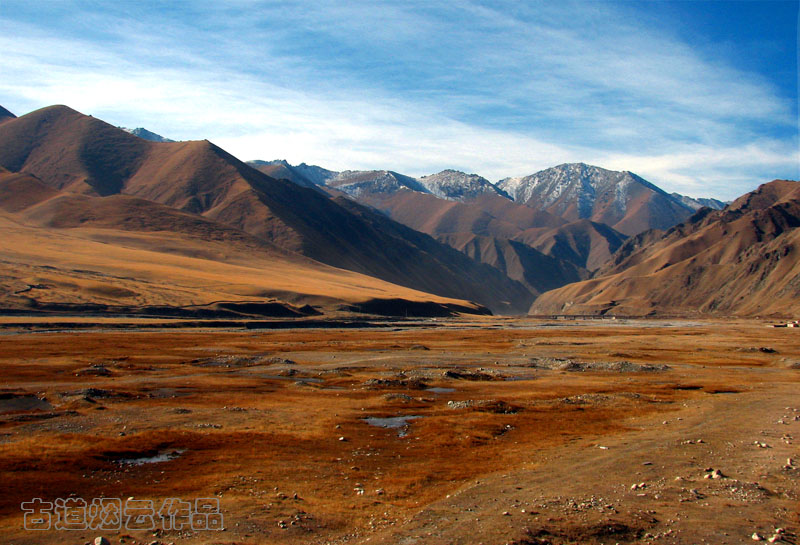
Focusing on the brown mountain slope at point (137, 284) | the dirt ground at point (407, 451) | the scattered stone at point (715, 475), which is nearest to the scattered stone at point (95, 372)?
the dirt ground at point (407, 451)

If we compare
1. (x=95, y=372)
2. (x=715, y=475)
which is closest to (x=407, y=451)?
(x=715, y=475)

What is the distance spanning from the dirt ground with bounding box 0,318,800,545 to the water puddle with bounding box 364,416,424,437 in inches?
11.1

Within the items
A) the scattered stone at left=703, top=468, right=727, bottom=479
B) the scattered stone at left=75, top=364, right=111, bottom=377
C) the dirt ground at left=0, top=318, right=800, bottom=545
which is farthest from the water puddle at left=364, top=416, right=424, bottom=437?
the scattered stone at left=75, top=364, right=111, bottom=377

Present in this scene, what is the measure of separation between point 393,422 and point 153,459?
13786mm

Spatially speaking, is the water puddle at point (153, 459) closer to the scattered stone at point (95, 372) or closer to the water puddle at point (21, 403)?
the water puddle at point (21, 403)

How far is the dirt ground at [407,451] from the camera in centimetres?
1822

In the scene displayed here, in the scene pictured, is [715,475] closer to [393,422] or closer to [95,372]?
[393,422]

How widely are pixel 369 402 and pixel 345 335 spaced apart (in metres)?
68.4

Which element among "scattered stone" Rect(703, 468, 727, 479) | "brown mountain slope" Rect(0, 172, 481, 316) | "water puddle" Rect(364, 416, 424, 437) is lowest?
"brown mountain slope" Rect(0, 172, 481, 316)

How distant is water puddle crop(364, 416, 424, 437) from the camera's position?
33.7 meters

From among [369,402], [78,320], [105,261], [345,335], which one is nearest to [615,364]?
[369,402]

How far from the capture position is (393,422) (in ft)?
117

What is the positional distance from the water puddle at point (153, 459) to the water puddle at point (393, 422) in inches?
435

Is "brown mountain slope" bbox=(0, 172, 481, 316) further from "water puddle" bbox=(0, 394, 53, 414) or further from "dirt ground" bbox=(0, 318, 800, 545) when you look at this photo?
"water puddle" bbox=(0, 394, 53, 414)
